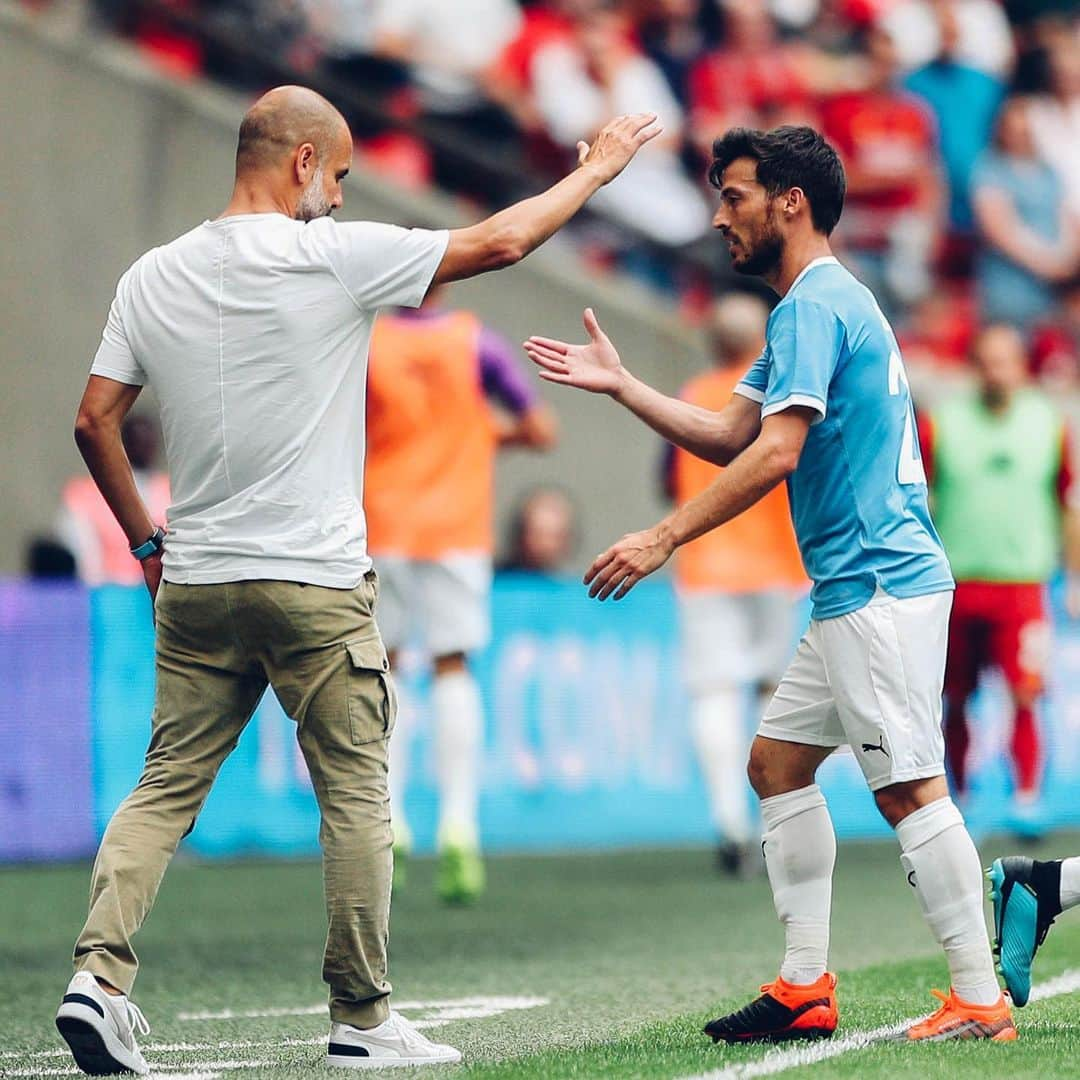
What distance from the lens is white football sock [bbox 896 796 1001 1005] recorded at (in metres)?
4.93

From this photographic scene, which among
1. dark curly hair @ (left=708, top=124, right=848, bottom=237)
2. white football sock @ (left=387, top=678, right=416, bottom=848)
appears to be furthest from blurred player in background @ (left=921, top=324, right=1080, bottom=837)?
dark curly hair @ (left=708, top=124, right=848, bottom=237)

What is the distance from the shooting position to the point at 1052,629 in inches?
456

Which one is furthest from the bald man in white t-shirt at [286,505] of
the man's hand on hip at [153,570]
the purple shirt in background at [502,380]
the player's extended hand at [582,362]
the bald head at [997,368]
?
the bald head at [997,368]

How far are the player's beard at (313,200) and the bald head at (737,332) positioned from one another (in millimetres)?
4945

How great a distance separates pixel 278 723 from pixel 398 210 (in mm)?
3715

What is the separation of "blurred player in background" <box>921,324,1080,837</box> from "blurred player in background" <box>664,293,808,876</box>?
0.75 m

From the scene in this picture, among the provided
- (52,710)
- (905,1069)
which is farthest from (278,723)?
(905,1069)

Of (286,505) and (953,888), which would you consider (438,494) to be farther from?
(953,888)

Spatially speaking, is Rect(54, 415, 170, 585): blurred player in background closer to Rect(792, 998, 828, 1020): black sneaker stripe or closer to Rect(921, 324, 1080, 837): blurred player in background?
Rect(921, 324, 1080, 837): blurred player in background

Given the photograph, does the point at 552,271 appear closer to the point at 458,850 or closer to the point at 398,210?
the point at 398,210

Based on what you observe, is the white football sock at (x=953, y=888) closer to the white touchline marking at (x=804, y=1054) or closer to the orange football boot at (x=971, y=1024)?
the orange football boot at (x=971, y=1024)

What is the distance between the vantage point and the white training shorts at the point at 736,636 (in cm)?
980

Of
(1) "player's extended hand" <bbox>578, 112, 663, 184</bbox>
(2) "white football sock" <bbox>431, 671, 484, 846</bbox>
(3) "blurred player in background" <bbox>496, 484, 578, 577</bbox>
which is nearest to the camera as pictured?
(1) "player's extended hand" <bbox>578, 112, 663, 184</bbox>

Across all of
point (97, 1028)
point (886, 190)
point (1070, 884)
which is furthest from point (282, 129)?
point (886, 190)
